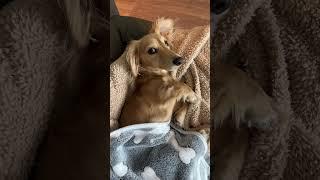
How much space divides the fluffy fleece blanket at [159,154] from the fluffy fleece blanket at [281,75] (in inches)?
3.9

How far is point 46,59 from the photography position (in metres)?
0.59

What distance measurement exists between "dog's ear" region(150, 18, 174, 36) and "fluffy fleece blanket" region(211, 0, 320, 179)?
0.14m

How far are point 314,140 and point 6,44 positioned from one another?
0.41 meters

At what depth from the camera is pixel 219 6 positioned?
21.0 inches

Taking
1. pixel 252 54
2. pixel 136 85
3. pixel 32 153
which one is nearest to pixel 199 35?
pixel 136 85

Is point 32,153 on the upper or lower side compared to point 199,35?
lower

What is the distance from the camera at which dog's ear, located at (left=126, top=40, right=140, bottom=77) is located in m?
0.42

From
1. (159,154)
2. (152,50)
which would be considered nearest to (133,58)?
(152,50)

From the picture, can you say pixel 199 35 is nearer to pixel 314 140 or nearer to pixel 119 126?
pixel 119 126

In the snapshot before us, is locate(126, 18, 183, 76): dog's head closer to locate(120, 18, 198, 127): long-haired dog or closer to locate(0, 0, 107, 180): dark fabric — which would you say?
locate(120, 18, 198, 127): long-haired dog

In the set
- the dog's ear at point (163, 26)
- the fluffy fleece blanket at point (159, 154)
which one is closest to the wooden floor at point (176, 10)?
the dog's ear at point (163, 26)

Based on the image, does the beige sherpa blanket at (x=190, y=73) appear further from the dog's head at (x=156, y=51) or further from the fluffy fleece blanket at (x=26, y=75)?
the fluffy fleece blanket at (x=26, y=75)

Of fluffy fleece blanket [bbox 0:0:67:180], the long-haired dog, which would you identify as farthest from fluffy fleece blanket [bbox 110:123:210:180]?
fluffy fleece blanket [bbox 0:0:67:180]

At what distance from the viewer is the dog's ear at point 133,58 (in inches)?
16.5
